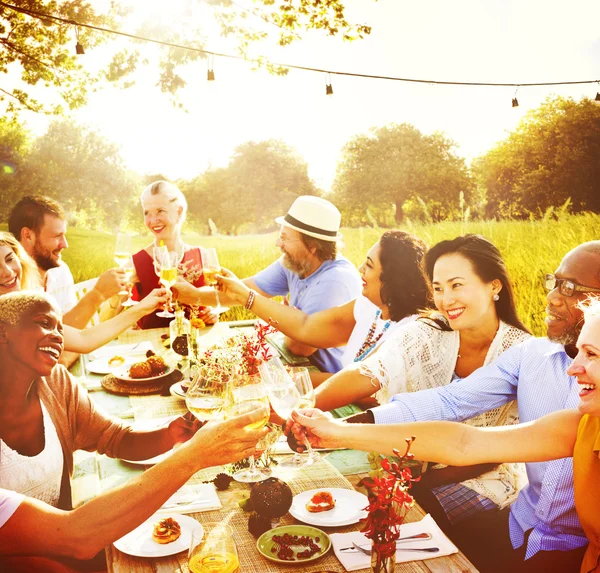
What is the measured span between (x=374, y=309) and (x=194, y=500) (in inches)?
70.4

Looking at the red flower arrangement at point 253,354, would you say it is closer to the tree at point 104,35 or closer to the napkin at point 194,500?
the napkin at point 194,500

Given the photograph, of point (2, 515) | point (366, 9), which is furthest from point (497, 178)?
point (2, 515)

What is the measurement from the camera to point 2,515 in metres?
1.33

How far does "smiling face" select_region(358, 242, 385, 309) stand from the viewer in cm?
299

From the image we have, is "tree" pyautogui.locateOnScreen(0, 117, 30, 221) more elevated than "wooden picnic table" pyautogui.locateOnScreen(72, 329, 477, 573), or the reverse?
"tree" pyautogui.locateOnScreen(0, 117, 30, 221)

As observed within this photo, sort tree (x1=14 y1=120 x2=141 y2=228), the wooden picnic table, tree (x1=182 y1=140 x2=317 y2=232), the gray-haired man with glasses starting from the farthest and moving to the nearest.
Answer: tree (x1=182 y1=140 x2=317 y2=232) < tree (x1=14 y1=120 x2=141 y2=228) < the gray-haired man with glasses < the wooden picnic table

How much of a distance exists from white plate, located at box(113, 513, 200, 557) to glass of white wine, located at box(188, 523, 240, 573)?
0.53 ft

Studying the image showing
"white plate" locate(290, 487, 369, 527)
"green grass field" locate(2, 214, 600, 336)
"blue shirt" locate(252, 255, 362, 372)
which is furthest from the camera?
"green grass field" locate(2, 214, 600, 336)

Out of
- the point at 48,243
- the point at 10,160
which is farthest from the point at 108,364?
the point at 10,160

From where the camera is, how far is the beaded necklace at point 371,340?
120 inches

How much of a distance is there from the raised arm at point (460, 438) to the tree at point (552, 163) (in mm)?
3253

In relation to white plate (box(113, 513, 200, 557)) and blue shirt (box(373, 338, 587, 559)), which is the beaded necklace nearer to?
blue shirt (box(373, 338, 587, 559))

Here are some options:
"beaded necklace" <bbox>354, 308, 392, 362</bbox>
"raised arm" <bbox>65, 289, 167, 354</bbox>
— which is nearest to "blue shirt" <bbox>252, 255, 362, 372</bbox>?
"beaded necklace" <bbox>354, 308, 392, 362</bbox>

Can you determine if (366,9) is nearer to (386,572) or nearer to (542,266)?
(542,266)
